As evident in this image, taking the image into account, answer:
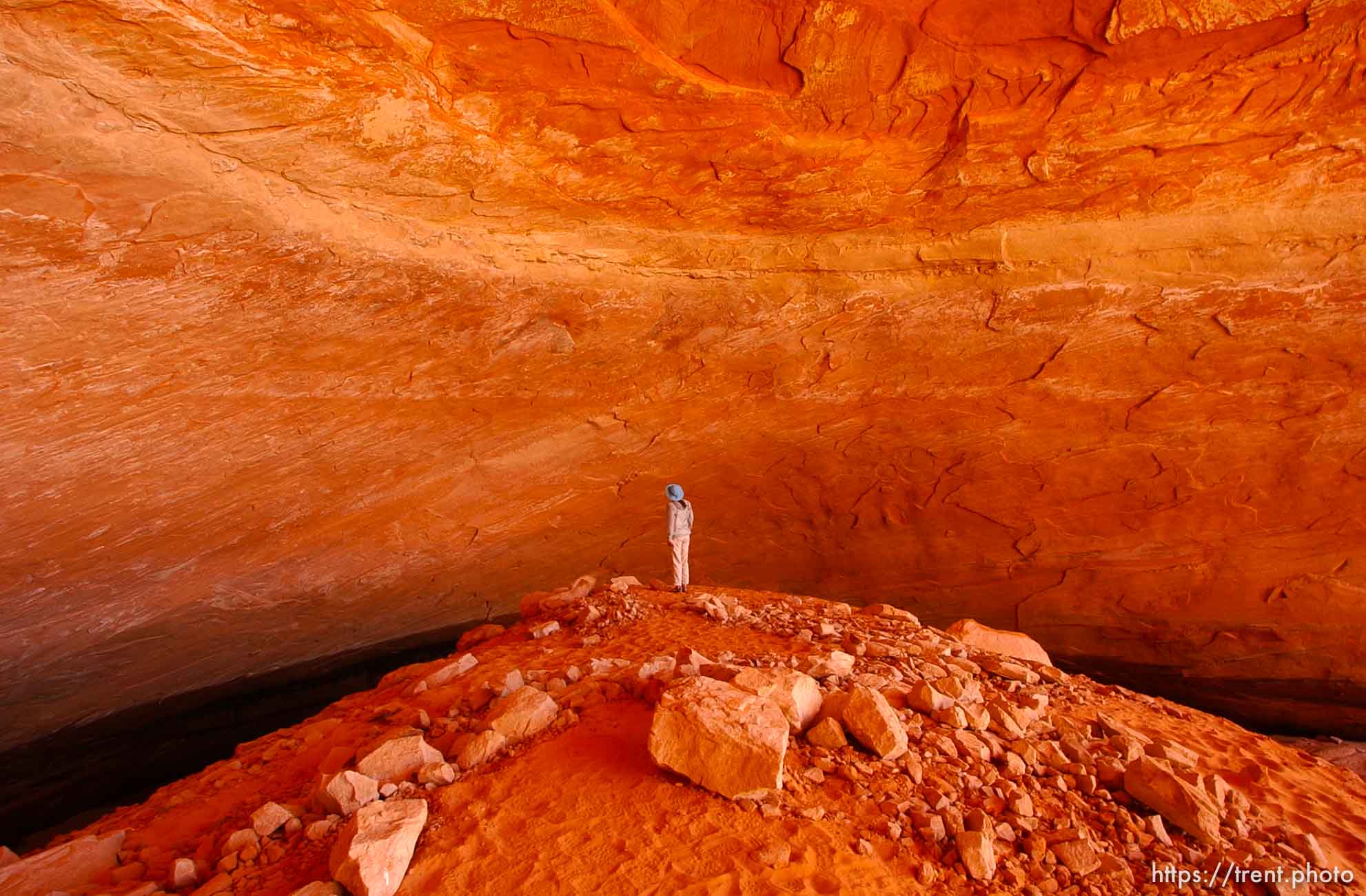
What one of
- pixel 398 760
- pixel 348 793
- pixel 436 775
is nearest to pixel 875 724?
pixel 436 775

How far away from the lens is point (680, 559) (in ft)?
18.6

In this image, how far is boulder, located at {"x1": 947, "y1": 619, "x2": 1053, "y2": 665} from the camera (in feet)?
16.5

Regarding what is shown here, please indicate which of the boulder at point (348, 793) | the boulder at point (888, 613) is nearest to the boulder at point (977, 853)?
the boulder at point (348, 793)

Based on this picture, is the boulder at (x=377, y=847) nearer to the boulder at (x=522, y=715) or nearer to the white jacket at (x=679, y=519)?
the boulder at (x=522, y=715)

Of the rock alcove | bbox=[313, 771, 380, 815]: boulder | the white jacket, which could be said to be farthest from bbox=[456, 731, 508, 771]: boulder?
the rock alcove

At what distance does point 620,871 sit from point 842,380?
5.13 m

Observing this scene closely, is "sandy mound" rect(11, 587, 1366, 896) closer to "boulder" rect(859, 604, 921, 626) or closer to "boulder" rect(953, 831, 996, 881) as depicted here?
"boulder" rect(953, 831, 996, 881)

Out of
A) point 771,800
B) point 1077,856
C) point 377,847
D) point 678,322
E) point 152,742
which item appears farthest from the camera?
point 152,742

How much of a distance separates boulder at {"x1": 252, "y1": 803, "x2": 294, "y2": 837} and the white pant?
11.1 ft

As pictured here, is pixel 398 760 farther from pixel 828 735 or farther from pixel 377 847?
pixel 828 735

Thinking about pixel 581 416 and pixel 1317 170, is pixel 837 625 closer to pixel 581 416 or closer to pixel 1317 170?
pixel 581 416

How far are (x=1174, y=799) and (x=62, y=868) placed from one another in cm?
467

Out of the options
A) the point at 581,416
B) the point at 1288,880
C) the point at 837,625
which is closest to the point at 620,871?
the point at 1288,880

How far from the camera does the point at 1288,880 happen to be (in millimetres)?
2275
